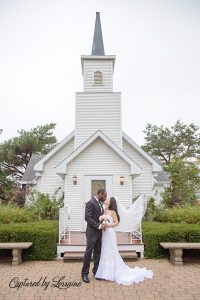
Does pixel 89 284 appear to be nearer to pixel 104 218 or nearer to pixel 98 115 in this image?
pixel 104 218

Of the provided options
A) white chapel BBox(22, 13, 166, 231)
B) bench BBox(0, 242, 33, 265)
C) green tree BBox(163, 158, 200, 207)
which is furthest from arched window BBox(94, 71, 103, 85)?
bench BBox(0, 242, 33, 265)

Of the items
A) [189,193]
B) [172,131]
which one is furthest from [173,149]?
[189,193]

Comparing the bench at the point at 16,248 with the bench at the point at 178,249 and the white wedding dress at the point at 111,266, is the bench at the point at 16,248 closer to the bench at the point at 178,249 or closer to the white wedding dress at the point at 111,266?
the white wedding dress at the point at 111,266

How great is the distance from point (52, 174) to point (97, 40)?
8910 mm

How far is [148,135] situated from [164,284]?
36.9 meters

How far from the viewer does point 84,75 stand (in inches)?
688

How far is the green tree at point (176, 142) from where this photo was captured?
133ft

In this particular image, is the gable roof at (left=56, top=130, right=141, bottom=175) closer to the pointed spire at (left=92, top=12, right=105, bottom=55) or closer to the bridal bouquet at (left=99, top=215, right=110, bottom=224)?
the pointed spire at (left=92, top=12, right=105, bottom=55)

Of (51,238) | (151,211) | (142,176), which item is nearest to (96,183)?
(151,211)

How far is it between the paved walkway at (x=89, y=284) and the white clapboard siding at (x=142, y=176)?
25.1ft

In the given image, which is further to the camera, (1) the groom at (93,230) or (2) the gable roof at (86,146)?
(2) the gable roof at (86,146)

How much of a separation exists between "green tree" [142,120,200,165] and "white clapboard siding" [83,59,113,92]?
A: 24.3 m

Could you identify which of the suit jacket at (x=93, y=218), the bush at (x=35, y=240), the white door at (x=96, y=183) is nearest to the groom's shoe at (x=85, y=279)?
the suit jacket at (x=93, y=218)

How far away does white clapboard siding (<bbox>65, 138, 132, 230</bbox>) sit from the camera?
14.3m
